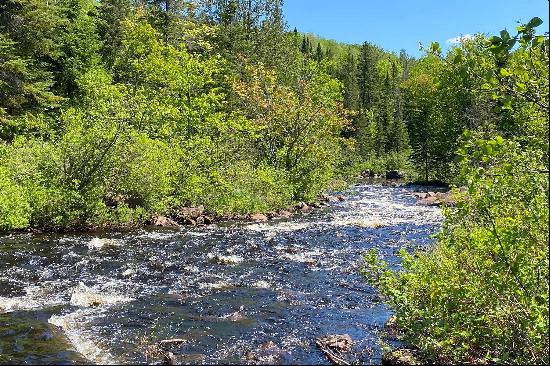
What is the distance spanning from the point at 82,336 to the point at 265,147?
2461cm

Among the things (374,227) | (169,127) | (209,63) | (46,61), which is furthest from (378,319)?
(46,61)

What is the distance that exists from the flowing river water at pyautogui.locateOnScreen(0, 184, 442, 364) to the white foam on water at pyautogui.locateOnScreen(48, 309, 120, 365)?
0.02 metres

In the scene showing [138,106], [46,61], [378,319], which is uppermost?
[46,61]

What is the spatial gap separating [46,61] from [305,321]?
38.2m

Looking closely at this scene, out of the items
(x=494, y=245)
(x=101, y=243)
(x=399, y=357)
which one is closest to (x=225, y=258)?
(x=101, y=243)

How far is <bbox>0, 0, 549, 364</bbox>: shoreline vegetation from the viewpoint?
6.17 m

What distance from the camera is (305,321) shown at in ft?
33.6

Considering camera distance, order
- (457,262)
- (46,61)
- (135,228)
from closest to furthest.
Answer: (457,262), (135,228), (46,61)

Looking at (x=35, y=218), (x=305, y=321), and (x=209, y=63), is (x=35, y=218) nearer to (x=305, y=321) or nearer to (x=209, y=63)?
(x=305, y=321)

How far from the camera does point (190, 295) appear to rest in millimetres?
11844

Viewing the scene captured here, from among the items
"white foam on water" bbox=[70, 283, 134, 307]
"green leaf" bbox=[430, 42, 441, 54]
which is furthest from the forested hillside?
"green leaf" bbox=[430, 42, 441, 54]

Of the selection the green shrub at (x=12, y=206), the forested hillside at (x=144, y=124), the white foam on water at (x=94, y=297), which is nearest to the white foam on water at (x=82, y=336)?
the white foam on water at (x=94, y=297)

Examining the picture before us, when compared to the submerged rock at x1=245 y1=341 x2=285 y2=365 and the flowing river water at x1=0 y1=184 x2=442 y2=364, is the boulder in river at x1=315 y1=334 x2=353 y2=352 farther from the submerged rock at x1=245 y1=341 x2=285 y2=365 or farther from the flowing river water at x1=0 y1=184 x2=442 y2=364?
the submerged rock at x1=245 y1=341 x2=285 y2=365

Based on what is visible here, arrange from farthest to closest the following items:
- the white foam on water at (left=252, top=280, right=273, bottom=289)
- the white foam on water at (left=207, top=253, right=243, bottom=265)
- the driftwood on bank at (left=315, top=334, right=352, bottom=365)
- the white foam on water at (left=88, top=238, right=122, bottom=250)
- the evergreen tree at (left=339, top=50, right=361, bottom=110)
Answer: the evergreen tree at (left=339, top=50, right=361, bottom=110) → the white foam on water at (left=88, top=238, right=122, bottom=250) → the white foam on water at (left=207, top=253, right=243, bottom=265) → the white foam on water at (left=252, top=280, right=273, bottom=289) → the driftwood on bank at (left=315, top=334, right=352, bottom=365)
